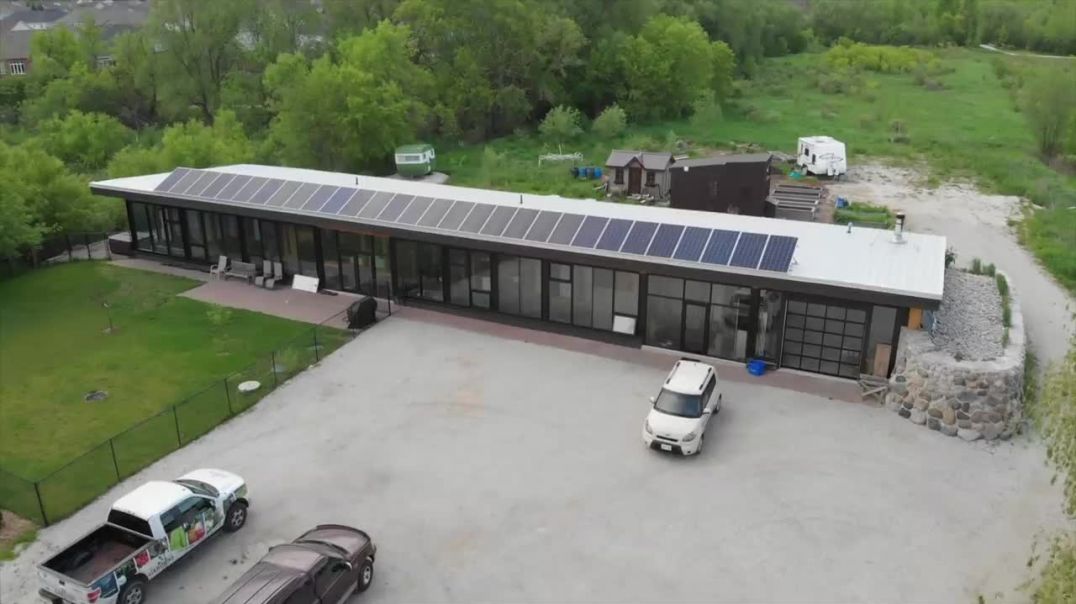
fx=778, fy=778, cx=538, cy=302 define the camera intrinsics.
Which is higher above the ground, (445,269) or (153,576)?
(445,269)

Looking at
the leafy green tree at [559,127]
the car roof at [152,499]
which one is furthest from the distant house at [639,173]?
the car roof at [152,499]

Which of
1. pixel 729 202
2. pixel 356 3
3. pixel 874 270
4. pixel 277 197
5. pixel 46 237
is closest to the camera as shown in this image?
pixel 874 270

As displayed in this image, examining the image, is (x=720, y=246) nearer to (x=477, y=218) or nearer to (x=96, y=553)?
(x=477, y=218)

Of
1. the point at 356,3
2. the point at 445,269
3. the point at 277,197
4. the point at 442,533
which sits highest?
the point at 356,3

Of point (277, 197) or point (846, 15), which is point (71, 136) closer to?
point (277, 197)

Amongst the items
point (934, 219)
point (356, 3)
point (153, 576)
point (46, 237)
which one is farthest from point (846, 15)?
point (153, 576)

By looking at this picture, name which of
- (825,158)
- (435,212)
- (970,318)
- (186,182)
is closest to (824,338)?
(970,318)

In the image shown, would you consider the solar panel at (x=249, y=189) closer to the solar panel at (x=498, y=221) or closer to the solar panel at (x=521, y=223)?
the solar panel at (x=498, y=221)
